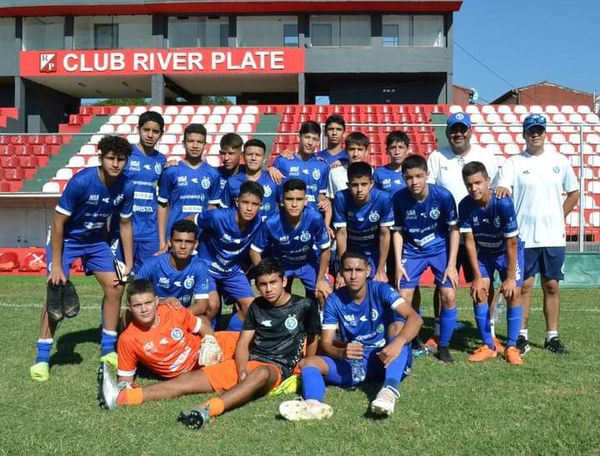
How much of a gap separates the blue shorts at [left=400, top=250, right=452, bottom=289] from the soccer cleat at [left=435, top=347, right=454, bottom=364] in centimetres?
60

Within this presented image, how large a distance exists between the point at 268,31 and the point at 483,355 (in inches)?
708

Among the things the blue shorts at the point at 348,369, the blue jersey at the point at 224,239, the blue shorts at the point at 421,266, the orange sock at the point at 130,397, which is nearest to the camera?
the orange sock at the point at 130,397

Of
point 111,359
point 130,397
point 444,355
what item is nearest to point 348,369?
point 444,355

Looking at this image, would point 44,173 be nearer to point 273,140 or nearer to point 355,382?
point 273,140

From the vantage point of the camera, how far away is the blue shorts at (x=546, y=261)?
596 cm

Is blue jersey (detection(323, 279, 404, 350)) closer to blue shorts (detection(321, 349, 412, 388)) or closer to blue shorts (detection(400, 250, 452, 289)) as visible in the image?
blue shorts (detection(321, 349, 412, 388))

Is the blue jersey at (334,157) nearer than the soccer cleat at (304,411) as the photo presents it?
No

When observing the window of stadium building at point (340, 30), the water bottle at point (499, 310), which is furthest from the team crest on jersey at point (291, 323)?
the window of stadium building at point (340, 30)

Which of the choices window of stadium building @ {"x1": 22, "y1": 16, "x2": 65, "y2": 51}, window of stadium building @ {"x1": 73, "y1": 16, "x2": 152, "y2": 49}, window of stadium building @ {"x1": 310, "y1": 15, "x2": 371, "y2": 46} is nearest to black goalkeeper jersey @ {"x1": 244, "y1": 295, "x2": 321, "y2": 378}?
window of stadium building @ {"x1": 310, "y1": 15, "x2": 371, "y2": 46}

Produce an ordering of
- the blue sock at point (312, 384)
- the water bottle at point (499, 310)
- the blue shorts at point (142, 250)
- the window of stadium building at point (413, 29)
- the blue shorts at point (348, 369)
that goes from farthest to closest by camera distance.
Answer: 1. the window of stadium building at point (413, 29)
2. the water bottle at point (499, 310)
3. the blue shorts at point (142, 250)
4. the blue shorts at point (348, 369)
5. the blue sock at point (312, 384)

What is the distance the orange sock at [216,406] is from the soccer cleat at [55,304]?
1925 mm

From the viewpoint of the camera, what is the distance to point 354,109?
1988 cm

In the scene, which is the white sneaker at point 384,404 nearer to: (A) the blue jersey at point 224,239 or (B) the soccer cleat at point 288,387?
(B) the soccer cleat at point 288,387

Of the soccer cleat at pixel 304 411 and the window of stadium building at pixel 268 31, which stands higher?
the window of stadium building at pixel 268 31
